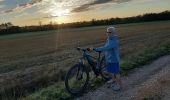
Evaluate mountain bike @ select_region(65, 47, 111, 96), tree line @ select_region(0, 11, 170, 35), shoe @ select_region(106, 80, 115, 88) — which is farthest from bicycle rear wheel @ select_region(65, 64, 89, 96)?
tree line @ select_region(0, 11, 170, 35)

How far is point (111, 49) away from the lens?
10.1 m

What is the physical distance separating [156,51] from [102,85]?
7.25m

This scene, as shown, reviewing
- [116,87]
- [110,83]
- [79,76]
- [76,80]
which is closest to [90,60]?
[79,76]

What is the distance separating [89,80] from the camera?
11.0 meters

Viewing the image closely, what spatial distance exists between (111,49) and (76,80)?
125 cm

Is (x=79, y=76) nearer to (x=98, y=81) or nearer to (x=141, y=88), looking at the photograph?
(x=98, y=81)

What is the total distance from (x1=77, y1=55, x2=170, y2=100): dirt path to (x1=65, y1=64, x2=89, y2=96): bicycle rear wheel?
29cm

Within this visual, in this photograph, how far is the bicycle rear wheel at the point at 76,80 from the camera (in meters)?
9.85

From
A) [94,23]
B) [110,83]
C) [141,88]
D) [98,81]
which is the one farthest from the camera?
[94,23]

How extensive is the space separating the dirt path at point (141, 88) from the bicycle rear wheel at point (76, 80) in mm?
294

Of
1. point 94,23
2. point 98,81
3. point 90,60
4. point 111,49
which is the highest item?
point 111,49

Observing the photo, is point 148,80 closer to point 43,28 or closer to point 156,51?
point 156,51

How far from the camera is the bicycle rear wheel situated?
32.3 feet

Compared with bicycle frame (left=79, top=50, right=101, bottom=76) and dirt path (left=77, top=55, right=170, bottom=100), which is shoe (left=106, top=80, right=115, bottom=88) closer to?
dirt path (left=77, top=55, right=170, bottom=100)
